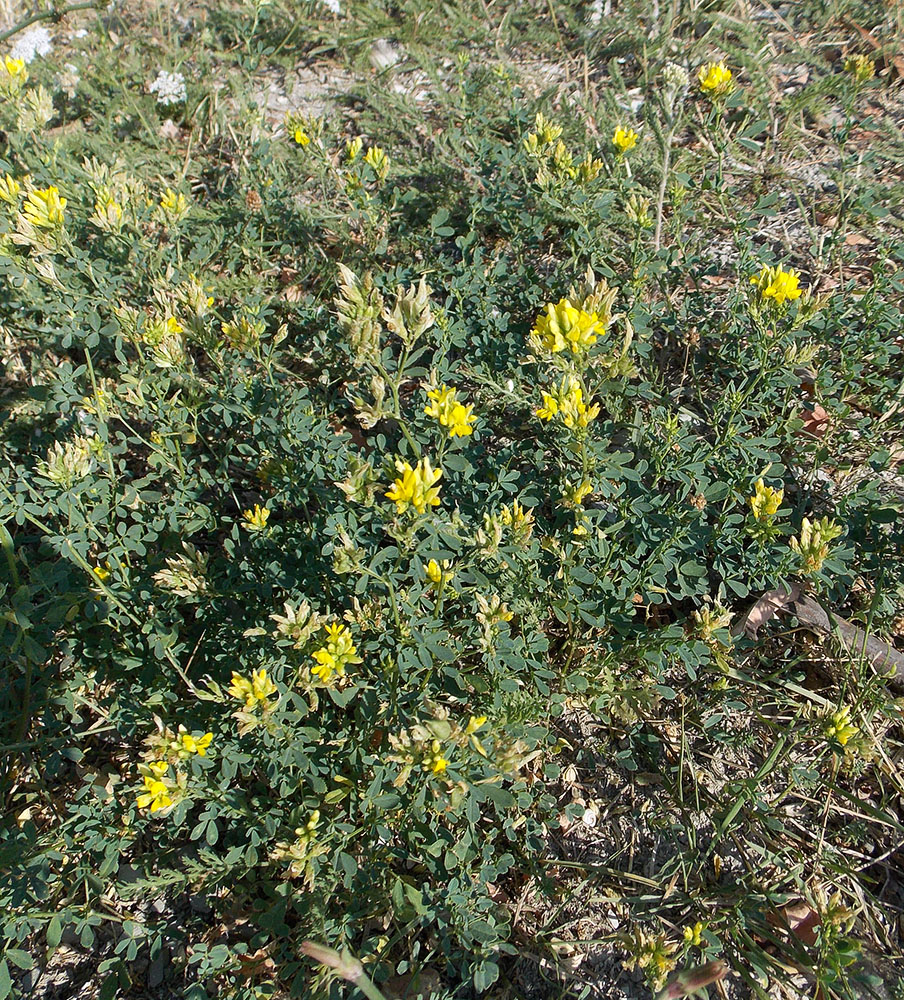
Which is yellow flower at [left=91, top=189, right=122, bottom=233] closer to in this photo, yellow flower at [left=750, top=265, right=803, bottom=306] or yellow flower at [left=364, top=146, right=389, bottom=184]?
yellow flower at [left=364, top=146, right=389, bottom=184]

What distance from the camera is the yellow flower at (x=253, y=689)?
2.33 m

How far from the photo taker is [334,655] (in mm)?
2430

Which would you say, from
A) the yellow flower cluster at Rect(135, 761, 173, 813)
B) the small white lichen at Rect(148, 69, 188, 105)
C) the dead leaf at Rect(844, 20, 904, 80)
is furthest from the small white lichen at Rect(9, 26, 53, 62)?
the dead leaf at Rect(844, 20, 904, 80)

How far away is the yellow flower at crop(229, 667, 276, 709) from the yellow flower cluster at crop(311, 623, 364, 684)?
0.15 m

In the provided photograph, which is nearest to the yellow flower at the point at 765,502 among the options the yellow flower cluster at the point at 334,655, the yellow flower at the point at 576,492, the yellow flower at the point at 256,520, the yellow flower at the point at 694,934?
the yellow flower at the point at 576,492

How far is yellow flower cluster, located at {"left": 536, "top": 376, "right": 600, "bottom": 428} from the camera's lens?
255cm

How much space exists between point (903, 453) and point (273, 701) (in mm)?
2868

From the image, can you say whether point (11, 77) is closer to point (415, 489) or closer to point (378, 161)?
point (378, 161)

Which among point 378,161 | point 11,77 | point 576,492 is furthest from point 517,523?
point 11,77

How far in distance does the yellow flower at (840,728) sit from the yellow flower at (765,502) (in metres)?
0.68

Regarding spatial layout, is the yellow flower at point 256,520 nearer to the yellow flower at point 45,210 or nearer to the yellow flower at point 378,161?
the yellow flower at point 45,210

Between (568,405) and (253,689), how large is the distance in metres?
1.32

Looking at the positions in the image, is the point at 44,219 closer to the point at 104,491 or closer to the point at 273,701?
the point at 104,491

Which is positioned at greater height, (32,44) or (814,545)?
(32,44)
